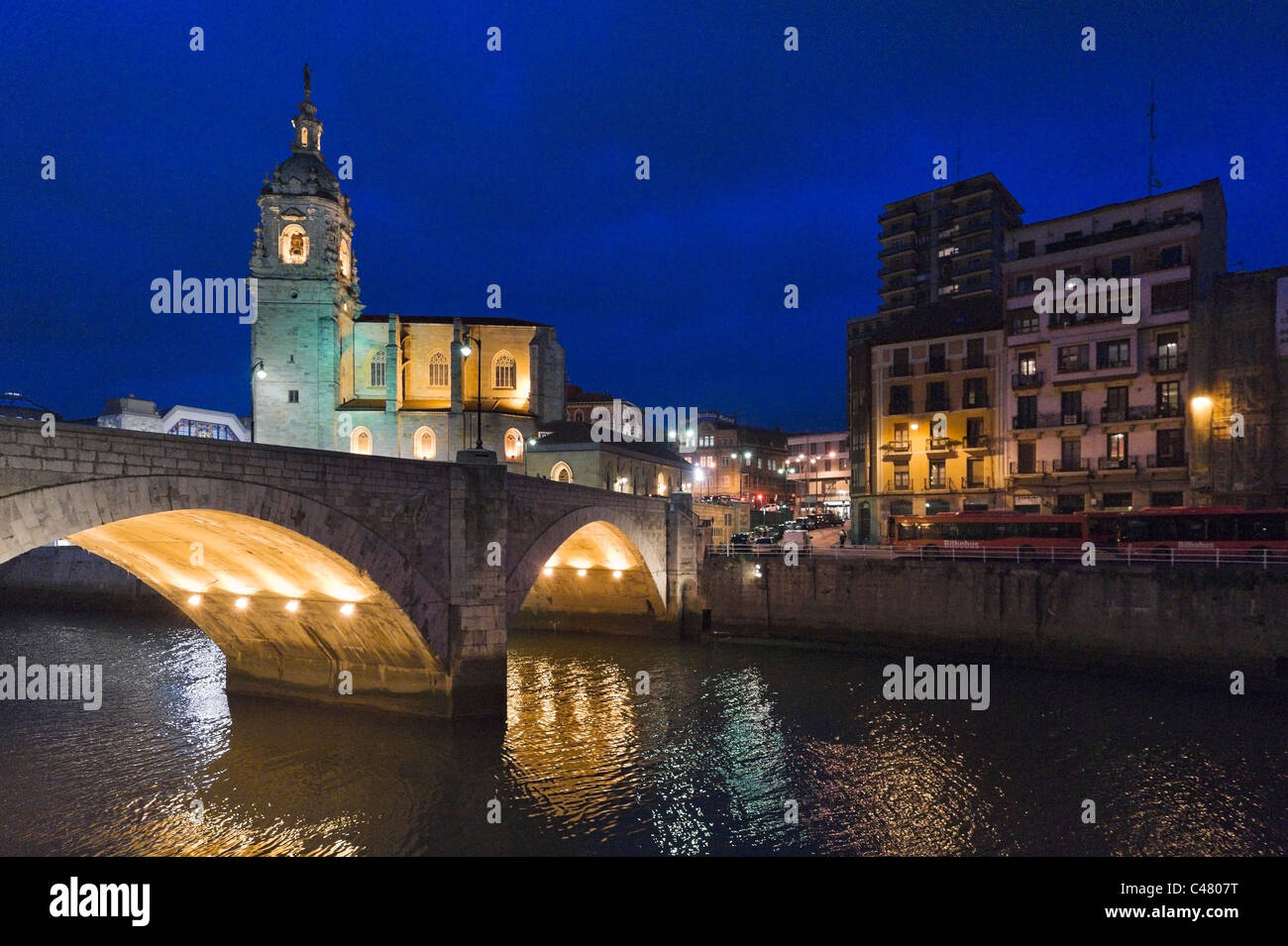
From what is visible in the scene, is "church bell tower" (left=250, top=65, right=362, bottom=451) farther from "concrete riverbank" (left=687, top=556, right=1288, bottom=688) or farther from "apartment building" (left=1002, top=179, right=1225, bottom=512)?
"apartment building" (left=1002, top=179, right=1225, bottom=512)

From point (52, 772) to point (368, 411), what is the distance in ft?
134

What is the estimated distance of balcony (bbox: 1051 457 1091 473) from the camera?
46.2 meters

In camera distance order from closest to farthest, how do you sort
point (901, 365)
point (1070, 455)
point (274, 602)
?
point (274, 602) < point (1070, 455) < point (901, 365)

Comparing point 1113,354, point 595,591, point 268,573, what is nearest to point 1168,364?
point 1113,354

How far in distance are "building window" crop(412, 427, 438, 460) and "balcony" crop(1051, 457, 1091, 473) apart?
45.2 metres

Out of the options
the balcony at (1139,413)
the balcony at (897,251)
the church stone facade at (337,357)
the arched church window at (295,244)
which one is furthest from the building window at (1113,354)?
the arched church window at (295,244)

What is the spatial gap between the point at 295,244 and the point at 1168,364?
60969mm

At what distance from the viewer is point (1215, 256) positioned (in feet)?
151

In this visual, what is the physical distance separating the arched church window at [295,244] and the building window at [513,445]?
20423 mm

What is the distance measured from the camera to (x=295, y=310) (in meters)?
55.5

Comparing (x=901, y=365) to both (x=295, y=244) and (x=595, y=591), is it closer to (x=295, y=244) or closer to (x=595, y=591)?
(x=595, y=591)

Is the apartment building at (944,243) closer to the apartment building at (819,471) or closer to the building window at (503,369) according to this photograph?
the apartment building at (819,471)
